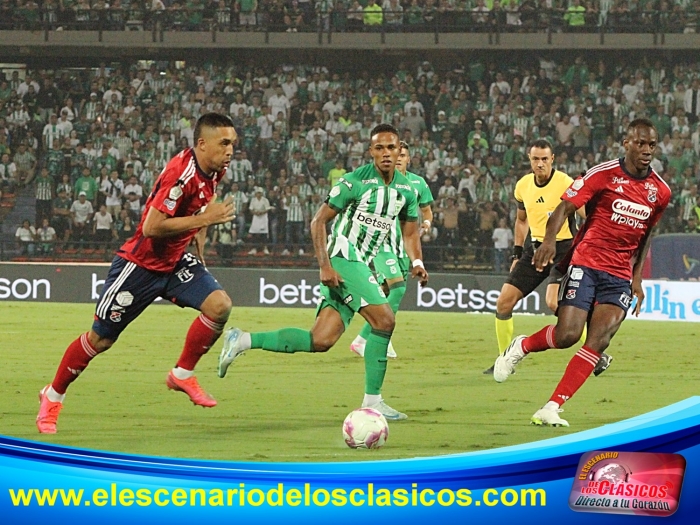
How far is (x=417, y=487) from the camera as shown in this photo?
430 centimetres

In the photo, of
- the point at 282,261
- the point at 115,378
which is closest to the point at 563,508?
the point at 115,378

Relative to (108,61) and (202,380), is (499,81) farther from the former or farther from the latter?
(202,380)

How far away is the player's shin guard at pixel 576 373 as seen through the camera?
7625 mm

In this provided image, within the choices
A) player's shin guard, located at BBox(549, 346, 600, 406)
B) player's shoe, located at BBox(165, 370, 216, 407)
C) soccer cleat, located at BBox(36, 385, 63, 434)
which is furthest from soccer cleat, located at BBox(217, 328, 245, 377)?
player's shin guard, located at BBox(549, 346, 600, 406)

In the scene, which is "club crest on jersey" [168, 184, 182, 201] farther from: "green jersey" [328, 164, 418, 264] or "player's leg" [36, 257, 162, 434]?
"green jersey" [328, 164, 418, 264]

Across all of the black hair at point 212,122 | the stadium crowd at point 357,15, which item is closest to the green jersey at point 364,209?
the black hair at point 212,122

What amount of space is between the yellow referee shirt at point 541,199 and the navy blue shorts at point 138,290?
14.3ft

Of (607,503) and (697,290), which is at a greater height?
(607,503)

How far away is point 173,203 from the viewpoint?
Result: 718cm

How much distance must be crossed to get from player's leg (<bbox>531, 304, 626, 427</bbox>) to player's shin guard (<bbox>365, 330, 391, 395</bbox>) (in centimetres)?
111

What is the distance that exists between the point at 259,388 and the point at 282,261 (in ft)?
35.4

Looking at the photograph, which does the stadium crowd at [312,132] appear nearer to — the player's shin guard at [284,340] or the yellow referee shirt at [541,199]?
the yellow referee shirt at [541,199]

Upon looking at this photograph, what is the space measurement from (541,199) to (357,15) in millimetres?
Result: 16877

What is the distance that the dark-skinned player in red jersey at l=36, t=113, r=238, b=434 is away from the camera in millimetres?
7199
